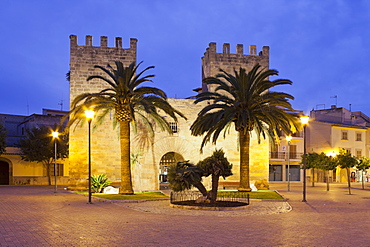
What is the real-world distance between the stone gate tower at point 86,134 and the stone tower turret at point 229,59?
22.6 ft

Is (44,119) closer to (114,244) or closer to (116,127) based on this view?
(116,127)

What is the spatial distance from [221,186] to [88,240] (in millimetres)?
21252

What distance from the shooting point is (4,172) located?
4131 cm

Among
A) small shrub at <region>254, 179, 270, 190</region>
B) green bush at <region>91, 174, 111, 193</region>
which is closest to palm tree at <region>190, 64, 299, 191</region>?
small shrub at <region>254, 179, 270, 190</region>

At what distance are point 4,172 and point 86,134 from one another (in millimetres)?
16769

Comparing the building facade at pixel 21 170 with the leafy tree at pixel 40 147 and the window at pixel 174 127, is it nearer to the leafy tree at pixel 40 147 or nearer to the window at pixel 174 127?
the leafy tree at pixel 40 147

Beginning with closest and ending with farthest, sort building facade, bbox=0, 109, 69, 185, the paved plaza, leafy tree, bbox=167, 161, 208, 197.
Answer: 1. the paved plaza
2. leafy tree, bbox=167, 161, 208, 197
3. building facade, bbox=0, 109, 69, 185

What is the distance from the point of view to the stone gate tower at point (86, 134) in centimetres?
2894

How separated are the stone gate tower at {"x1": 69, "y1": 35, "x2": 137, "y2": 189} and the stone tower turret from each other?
6.89 m

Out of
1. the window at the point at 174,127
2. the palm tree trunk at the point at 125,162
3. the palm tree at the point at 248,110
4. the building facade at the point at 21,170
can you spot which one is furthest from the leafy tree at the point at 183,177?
the building facade at the point at 21,170

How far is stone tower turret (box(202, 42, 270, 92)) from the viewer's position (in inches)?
1233

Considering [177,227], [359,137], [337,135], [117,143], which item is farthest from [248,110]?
[359,137]

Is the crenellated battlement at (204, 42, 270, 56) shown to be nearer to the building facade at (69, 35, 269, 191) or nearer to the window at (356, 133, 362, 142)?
the building facade at (69, 35, 269, 191)

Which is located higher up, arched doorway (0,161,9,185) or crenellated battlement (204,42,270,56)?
crenellated battlement (204,42,270,56)
